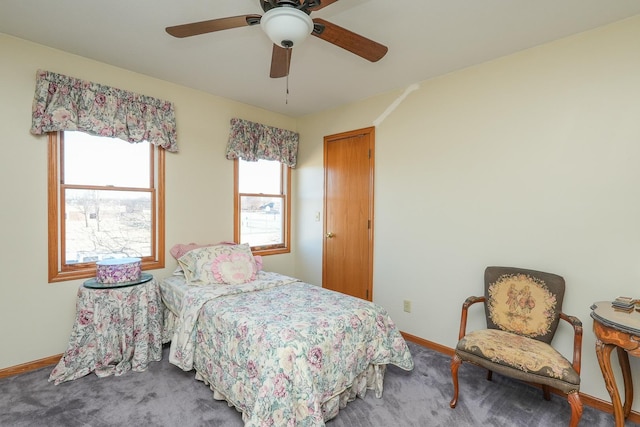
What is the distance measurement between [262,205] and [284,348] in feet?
8.24

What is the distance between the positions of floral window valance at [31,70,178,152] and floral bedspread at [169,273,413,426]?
154 cm

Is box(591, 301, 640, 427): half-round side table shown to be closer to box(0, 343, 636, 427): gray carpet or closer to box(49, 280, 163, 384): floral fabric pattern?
box(0, 343, 636, 427): gray carpet

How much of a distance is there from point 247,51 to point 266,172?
1.76 m

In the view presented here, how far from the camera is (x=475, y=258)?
262 cm

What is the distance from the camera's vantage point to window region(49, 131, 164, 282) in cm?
251

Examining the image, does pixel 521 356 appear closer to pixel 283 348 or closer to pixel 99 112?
pixel 283 348

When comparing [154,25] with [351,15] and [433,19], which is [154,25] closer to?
[351,15]

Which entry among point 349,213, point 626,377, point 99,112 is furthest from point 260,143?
point 626,377

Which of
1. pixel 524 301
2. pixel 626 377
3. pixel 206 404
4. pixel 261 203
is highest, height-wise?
pixel 261 203

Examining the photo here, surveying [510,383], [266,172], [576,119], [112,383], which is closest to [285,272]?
[266,172]

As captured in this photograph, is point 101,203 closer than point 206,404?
No

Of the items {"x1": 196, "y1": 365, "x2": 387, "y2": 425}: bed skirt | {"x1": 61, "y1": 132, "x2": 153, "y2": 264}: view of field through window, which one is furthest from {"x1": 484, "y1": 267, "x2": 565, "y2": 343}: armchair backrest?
{"x1": 61, "y1": 132, "x2": 153, "y2": 264}: view of field through window

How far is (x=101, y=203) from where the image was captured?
8.96 feet

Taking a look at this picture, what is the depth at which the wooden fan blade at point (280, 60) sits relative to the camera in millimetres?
1763
